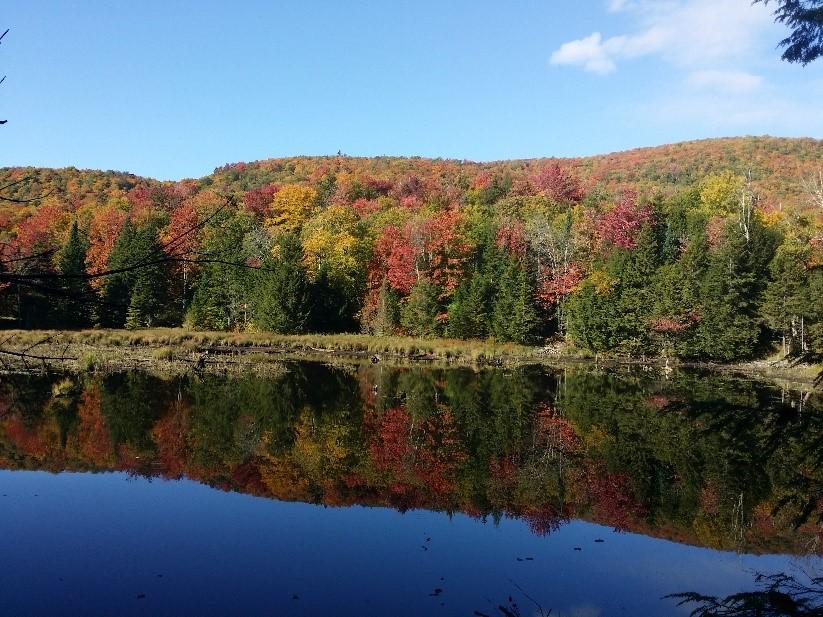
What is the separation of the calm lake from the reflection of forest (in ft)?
0.25

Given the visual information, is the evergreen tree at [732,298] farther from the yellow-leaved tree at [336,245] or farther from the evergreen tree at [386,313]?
the yellow-leaved tree at [336,245]

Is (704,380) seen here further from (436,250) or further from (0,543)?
(0,543)

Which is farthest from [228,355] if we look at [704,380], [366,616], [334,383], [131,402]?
[366,616]

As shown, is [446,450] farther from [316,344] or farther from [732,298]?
[732,298]

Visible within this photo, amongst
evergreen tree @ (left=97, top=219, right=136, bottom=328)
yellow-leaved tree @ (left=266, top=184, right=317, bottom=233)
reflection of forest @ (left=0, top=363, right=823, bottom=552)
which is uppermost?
yellow-leaved tree @ (left=266, top=184, right=317, bottom=233)

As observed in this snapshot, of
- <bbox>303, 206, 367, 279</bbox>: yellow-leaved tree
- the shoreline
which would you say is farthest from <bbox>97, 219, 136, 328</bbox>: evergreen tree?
<bbox>303, 206, 367, 279</bbox>: yellow-leaved tree

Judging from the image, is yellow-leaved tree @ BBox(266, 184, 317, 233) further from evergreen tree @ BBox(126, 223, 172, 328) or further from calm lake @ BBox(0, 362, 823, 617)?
calm lake @ BBox(0, 362, 823, 617)

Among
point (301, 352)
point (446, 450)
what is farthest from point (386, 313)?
point (446, 450)

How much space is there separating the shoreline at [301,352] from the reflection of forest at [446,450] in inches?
265

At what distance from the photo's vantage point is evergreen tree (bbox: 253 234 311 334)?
145 ft

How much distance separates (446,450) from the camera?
16016mm

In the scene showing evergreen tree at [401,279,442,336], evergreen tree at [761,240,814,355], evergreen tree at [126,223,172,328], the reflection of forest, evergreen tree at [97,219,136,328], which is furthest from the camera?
evergreen tree at [97,219,136,328]

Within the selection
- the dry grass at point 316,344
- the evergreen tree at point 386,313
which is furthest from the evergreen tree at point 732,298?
the evergreen tree at point 386,313

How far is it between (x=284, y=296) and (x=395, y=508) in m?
33.7
